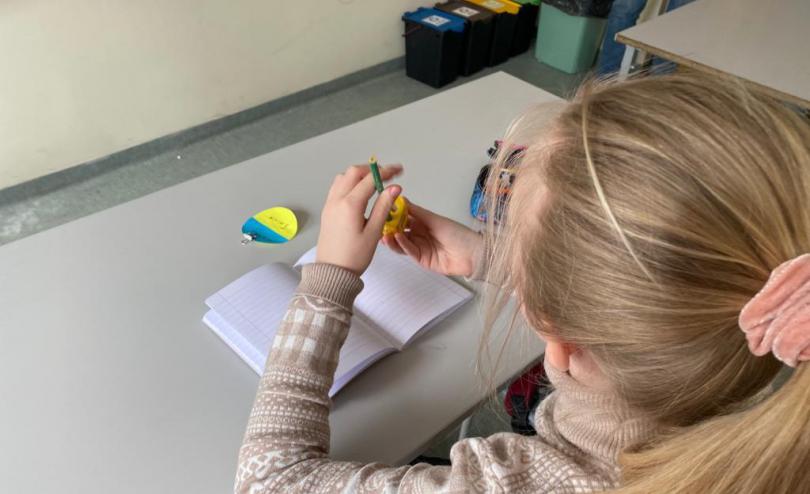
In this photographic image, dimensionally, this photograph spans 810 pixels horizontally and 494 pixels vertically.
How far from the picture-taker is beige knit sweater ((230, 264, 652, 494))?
0.56m

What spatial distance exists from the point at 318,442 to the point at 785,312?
0.48 m

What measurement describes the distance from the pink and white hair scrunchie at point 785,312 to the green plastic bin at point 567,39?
283cm

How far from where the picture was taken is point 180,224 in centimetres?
101

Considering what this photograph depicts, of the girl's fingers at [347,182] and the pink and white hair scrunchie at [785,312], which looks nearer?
the pink and white hair scrunchie at [785,312]

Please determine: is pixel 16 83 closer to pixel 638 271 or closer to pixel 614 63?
pixel 638 271

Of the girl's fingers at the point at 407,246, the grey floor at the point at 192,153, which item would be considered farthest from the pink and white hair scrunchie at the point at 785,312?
the grey floor at the point at 192,153

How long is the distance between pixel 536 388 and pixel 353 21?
210 cm

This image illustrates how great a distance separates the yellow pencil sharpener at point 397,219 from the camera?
0.80 m

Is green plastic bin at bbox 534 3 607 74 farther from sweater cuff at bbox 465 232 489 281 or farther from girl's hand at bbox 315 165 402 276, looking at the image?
girl's hand at bbox 315 165 402 276

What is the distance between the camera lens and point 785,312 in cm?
40

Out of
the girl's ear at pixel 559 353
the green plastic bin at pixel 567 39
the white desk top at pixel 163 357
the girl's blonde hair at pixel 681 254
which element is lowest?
the green plastic bin at pixel 567 39

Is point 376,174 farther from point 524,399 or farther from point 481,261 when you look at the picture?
point 524,399

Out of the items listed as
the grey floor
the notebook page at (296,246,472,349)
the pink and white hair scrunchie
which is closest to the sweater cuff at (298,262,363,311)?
the notebook page at (296,246,472,349)

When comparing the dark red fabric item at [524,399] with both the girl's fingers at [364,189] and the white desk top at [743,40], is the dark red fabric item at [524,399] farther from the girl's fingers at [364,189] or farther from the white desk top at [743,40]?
the white desk top at [743,40]
